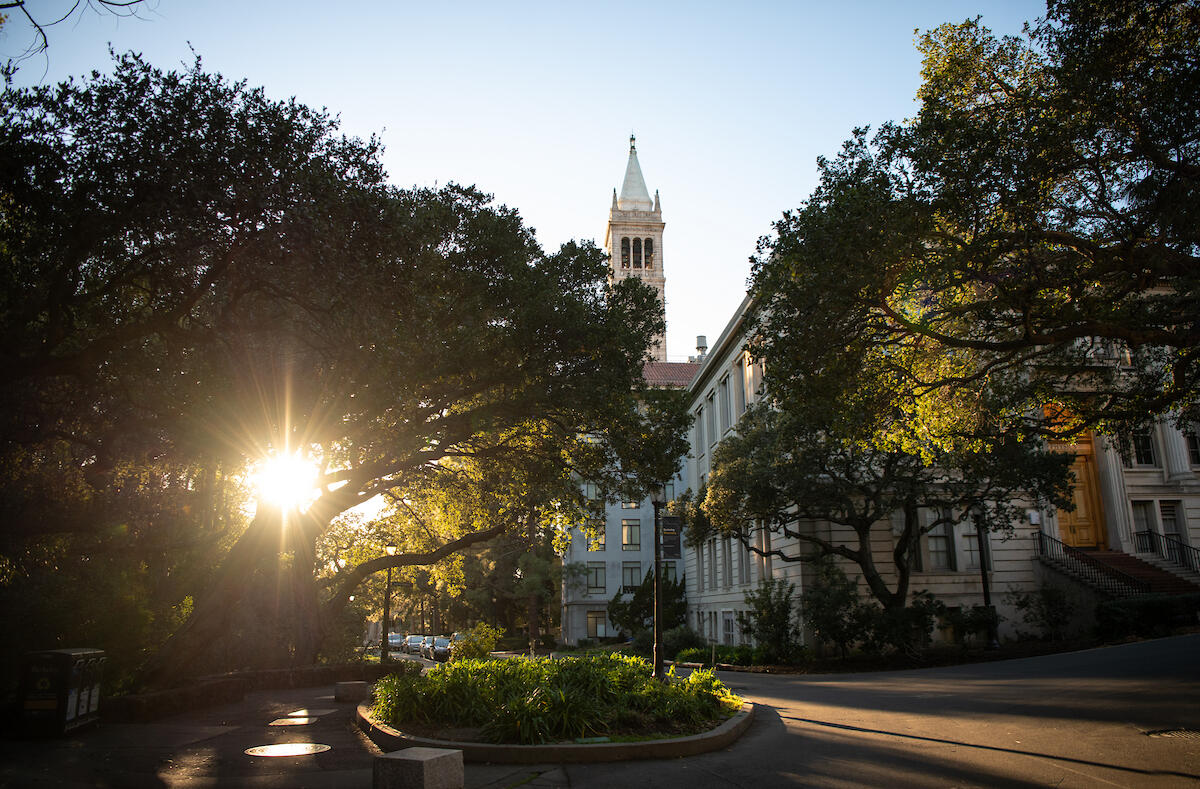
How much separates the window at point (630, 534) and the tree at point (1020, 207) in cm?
4992

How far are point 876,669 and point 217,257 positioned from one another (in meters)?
21.4

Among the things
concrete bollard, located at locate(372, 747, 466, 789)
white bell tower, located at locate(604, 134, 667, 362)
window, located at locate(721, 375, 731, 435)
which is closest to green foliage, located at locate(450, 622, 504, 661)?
concrete bollard, located at locate(372, 747, 466, 789)

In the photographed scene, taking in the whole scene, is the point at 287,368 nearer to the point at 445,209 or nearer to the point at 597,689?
the point at 445,209

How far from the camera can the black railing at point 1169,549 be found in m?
30.7

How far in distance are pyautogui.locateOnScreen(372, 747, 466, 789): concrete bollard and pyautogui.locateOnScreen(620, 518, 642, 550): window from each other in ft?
187

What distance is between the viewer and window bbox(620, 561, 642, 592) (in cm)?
6266

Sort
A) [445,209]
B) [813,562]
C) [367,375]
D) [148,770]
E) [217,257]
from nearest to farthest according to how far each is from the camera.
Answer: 1. [148,770]
2. [217,257]
3. [367,375]
4. [445,209]
5. [813,562]

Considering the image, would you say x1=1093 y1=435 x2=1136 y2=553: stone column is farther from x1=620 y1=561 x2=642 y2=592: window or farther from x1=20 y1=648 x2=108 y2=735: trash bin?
x1=620 y1=561 x2=642 y2=592: window

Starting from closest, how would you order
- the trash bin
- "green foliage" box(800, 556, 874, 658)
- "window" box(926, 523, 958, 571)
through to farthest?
the trash bin
"green foliage" box(800, 556, 874, 658)
"window" box(926, 523, 958, 571)

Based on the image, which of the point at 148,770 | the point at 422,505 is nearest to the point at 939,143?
the point at 148,770

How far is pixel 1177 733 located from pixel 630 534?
5504cm

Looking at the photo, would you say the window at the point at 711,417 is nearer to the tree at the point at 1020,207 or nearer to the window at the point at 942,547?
the window at the point at 942,547

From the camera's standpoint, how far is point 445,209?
1794cm

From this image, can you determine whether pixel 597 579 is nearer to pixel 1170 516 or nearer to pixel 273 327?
pixel 1170 516
